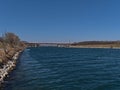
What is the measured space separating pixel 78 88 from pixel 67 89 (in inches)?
53.1

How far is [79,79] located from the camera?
34.5 meters

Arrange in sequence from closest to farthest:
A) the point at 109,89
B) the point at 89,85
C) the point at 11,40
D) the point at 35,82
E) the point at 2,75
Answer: the point at 109,89 < the point at 89,85 < the point at 35,82 < the point at 2,75 < the point at 11,40

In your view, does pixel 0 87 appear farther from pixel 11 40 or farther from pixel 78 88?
pixel 11 40

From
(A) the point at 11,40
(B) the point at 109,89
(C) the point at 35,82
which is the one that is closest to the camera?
(B) the point at 109,89

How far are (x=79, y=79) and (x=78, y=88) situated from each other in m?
6.06

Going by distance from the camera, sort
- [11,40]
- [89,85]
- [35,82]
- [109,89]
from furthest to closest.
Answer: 1. [11,40]
2. [35,82]
3. [89,85]
4. [109,89]

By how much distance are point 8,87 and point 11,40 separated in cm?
13290

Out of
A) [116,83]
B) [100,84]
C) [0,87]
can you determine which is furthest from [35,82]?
[116,83]

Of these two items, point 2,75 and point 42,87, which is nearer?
point 42,87

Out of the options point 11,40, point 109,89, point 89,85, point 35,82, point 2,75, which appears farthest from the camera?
point 11,40

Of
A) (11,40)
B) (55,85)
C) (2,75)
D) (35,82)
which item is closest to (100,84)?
(55,85)

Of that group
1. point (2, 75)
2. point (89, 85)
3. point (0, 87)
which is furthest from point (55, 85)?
point (2, 75)

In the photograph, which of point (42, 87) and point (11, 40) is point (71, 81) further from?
point (11, 40)

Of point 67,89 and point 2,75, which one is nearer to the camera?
point 67,89
